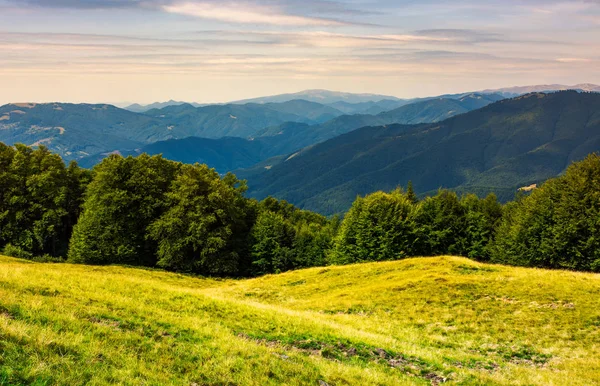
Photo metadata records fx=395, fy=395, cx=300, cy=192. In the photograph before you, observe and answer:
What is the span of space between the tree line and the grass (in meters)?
28.5

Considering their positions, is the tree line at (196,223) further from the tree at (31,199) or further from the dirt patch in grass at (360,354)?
the dirt patch in grass at (360,354)

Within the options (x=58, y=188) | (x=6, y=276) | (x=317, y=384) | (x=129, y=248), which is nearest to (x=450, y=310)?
(x=317, y=384)

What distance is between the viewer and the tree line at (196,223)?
59.7 m

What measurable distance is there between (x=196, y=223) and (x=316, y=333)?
43379 mm

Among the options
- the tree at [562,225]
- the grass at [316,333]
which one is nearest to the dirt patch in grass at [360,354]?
the grass at [316,333]

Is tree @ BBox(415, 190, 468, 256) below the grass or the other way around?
below

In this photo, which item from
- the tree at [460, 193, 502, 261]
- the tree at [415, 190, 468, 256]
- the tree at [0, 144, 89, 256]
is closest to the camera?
the tree at [0, 144, 89, 256]

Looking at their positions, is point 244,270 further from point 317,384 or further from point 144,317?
point 317,384

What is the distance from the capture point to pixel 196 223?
6081cm

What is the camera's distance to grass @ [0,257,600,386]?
12.1m

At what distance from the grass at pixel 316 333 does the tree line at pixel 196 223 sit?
2846 centimetres

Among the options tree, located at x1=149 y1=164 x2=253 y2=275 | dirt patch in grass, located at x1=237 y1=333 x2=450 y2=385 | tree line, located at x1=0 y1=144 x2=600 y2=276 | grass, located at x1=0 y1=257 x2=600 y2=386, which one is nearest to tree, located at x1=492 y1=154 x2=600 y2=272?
tree line, located at x1=0 y1=144 x2=600 y2=276

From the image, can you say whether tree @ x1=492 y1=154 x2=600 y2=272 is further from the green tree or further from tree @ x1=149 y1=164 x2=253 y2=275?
tree @ x1=149 y1=164 x2=253 y2=275

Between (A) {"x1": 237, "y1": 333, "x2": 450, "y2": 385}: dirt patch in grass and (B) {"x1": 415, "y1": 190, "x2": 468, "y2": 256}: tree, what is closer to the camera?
(A) {"x1": 237, "y1": 333, "x2": 450, "y2": 385}: dirt patch in grass
